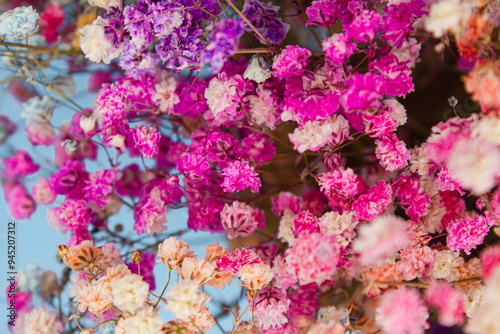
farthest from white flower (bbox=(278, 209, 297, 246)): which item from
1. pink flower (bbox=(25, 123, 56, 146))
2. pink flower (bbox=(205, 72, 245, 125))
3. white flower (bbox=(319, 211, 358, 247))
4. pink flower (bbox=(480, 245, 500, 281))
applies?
pink flower (bbox=(25, 123, 56, 146))

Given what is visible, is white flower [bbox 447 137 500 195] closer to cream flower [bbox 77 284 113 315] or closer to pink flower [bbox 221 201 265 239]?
pink flower [bbox 221 201 265 239]

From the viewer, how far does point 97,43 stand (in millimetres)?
706

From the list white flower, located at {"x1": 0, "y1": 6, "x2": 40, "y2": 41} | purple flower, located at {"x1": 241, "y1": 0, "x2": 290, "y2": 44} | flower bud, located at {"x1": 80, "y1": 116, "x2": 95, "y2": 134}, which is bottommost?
purple flower, located at {"x1": 241, "y1": 0, "x2": 290, "y2": 44}

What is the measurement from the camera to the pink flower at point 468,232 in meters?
0.64

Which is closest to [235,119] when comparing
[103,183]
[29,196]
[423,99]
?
[103,183]

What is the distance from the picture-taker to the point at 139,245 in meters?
0.91

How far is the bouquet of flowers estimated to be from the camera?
0.57 meters

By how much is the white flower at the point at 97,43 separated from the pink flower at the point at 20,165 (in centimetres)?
38

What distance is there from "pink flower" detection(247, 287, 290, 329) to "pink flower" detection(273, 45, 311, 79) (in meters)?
0.38

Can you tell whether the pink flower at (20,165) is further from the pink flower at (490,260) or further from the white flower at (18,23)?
the pink flower at (490,260)

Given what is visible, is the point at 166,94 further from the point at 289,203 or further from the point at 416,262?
the point at 416,262

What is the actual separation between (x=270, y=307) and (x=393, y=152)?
34cm

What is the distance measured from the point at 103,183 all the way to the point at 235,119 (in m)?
0.31

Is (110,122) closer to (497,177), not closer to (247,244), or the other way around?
(247,244)
